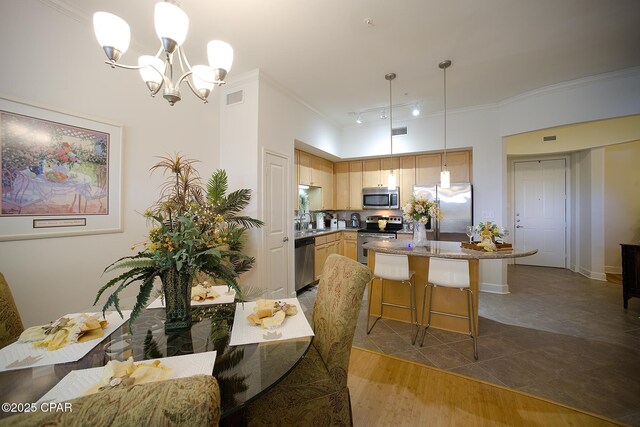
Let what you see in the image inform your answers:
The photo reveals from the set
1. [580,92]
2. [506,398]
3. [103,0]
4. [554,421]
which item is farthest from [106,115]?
[580,92]

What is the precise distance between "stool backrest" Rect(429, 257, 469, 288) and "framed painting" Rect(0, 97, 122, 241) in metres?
3.06

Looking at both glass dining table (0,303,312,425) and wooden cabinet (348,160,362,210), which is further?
wooden cabinet (348,160,362,210)

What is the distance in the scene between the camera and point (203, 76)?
166cm

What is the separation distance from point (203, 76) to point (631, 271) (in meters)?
5.22

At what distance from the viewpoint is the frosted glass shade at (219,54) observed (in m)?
1.47

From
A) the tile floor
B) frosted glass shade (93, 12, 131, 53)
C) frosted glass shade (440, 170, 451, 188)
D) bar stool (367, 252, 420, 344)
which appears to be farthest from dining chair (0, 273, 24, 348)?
frosted glass shade (440, 170, 451, 188)

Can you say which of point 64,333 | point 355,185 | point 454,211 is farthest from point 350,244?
point 64,333

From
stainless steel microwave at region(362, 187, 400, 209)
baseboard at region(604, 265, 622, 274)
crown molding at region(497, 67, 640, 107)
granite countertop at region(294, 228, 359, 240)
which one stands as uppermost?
crown molding at region(497, 67, 640, 107)

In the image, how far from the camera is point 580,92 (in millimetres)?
3240

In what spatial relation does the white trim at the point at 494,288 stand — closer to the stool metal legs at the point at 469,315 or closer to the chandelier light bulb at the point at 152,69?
the stool metal legs at the point at 469,315

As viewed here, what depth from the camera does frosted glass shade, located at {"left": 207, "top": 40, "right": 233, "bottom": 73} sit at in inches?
57.8

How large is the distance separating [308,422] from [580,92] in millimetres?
4768

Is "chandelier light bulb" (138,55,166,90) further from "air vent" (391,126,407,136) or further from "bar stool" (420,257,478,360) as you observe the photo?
"air vent" (391,126,407,136)

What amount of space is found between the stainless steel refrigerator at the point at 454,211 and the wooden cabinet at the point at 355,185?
1359 millimetres
